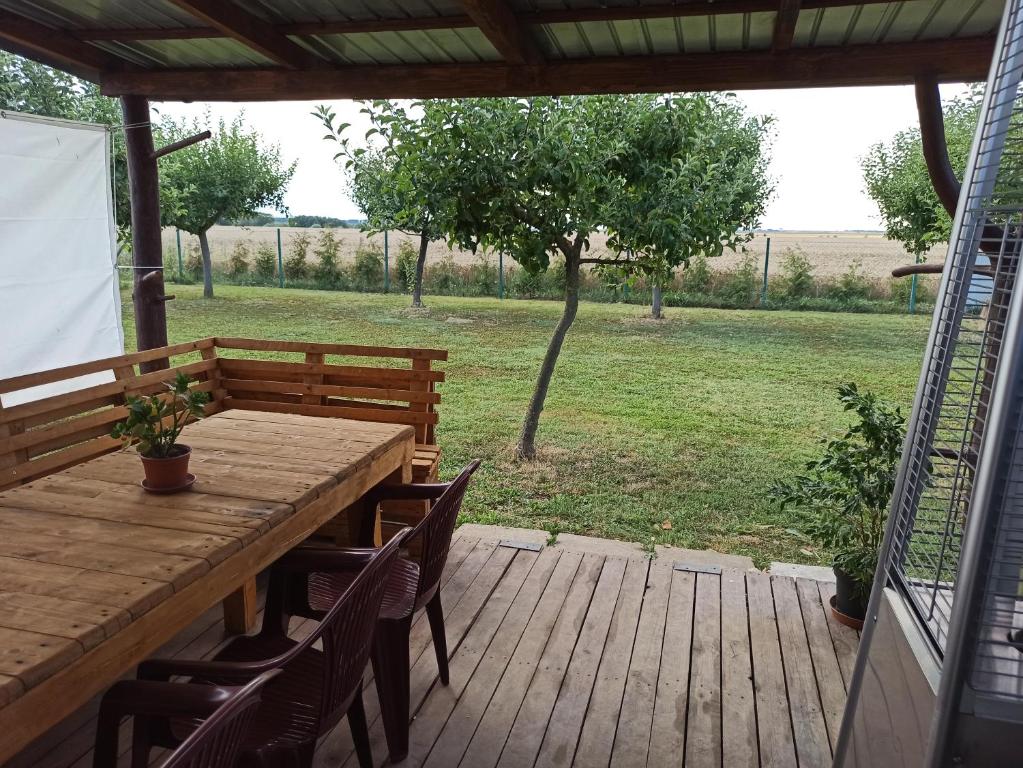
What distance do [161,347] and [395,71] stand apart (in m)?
1.89

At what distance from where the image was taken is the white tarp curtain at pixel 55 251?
131 inches

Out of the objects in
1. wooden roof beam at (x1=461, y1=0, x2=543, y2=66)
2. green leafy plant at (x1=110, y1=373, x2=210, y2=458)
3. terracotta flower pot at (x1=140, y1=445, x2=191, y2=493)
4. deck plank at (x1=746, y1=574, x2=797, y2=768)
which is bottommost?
deck plank at (x1=746, y1=574, x2=797, y2=768)

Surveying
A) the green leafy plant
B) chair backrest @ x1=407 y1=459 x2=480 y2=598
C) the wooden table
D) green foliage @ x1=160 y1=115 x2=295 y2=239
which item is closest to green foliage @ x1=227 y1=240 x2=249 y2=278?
green foliage @ x1=160 y1=115 x2=295 y2=239

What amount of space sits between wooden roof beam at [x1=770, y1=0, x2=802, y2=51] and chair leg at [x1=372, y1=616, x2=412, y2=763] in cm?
224

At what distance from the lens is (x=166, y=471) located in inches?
84.6

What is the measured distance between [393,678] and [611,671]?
34.4 inches

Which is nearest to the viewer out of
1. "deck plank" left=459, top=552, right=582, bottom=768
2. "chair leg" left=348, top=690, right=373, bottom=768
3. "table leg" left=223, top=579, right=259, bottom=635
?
"chair leg" left=348, top=690, right=373, bottom=768

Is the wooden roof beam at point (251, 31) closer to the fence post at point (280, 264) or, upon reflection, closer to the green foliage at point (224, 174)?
the green foliage at point (224, 174)

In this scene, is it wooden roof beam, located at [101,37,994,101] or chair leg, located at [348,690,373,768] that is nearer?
chair leg, located at [348,690,373,768]

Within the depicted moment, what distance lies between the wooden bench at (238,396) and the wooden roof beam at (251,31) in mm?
1363

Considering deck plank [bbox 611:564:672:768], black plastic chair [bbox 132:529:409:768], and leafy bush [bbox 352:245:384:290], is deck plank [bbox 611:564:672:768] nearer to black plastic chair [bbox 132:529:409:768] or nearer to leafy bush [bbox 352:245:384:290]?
black plastic chair [bbox 132:529:409:768]

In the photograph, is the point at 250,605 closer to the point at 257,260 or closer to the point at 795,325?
the point at 795,325

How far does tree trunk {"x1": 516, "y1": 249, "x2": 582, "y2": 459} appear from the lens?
5.13 m

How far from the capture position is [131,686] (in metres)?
1.39
